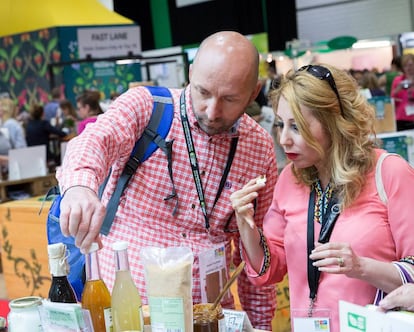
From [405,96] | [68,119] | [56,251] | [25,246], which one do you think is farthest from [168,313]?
[68,119]

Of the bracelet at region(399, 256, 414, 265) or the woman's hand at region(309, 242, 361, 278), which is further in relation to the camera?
the bracelet at region(399, 256, 414, 265)

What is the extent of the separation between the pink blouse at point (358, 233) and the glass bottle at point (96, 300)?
546mm

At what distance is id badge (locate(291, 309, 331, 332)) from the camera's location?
1.72m

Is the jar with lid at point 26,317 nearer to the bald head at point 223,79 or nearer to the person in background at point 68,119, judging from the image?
the bald head at point 223,79

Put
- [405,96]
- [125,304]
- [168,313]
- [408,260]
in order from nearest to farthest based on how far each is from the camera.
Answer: [168,313] < [125,304] < [408,260] < [405,96]

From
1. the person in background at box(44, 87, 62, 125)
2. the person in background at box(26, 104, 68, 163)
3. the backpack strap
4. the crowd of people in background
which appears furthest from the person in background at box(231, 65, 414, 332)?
the person in background at box(44, 87, 62, 125)

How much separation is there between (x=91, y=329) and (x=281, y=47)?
1878 centimetres

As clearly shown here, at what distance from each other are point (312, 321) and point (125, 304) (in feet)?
1.55

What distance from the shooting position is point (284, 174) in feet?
7.23

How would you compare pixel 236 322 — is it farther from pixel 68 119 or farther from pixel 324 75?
pixel 68 119

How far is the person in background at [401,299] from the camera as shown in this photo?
1.53 metres

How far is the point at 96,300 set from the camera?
159 centimetres

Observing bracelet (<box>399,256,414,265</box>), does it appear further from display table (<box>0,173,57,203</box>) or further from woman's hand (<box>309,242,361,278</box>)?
display table (<box>0,173,57,203</box>)

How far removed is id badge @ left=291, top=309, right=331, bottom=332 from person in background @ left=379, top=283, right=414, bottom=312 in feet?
0.59
